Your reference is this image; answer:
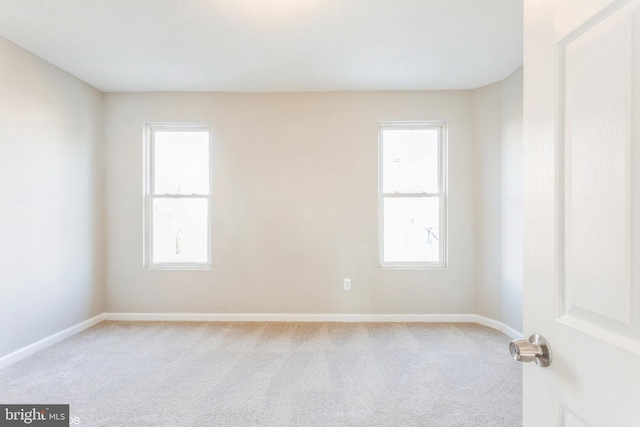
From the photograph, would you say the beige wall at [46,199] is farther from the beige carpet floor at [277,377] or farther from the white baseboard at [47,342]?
the beige carpet floor at [277,377]

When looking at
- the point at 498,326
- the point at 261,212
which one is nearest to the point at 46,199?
the point at 261,212

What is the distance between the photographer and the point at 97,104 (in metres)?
3.86

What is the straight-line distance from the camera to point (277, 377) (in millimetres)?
2564

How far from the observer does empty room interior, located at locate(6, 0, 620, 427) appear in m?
2.38

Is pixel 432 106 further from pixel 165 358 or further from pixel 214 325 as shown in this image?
pixel 165 358

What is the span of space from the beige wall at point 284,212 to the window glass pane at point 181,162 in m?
0.17

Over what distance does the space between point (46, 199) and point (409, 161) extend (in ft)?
12.3

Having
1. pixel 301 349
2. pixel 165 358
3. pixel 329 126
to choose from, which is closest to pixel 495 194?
pixel 329 126

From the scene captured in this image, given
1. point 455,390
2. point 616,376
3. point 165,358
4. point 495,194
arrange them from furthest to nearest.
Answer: point 495,194, point 165,358, point 455,390, point 616,376

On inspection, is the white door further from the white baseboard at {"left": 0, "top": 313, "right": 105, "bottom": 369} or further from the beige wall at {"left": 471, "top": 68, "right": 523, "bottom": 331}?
the white baseboard at {"left": 0, "top": 313, "right": 105, "bottom": 369}

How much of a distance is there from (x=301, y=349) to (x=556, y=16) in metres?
2.96

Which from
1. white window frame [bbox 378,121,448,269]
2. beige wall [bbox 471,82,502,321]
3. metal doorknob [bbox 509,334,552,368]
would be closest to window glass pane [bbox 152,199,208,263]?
white window frame [bbox 378,121,448,269]

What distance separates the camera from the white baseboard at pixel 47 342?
2789 millimetres

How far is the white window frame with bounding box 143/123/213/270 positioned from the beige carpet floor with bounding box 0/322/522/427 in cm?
71
